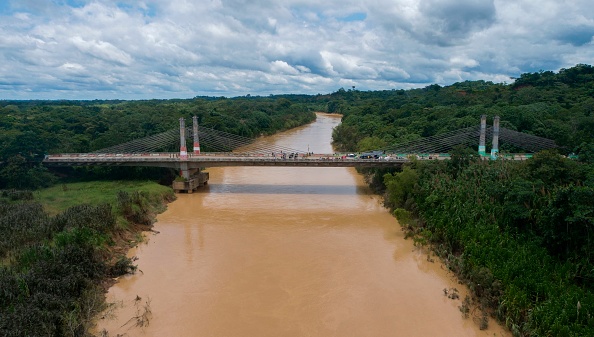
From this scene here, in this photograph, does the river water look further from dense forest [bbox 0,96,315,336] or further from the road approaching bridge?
the road approaching bridge

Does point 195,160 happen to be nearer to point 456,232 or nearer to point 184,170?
point 184,170

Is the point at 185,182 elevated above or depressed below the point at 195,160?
below

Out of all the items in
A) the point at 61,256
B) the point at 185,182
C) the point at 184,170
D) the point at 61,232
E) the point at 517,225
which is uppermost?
the point at 184,170

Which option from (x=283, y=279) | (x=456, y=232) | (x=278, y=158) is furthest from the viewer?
(x=278, y=158)

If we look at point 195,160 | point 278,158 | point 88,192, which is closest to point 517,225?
point 278,158

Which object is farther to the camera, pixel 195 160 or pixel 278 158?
pixel 195 160

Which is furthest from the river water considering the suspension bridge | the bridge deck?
the bridge deck

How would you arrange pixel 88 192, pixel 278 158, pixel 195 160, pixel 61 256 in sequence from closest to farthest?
pixel 61 256 < pixel 88 192 < pixel 278 158 < pixel 195 160

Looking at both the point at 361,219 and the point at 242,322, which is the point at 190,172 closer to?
the point at 361,219
